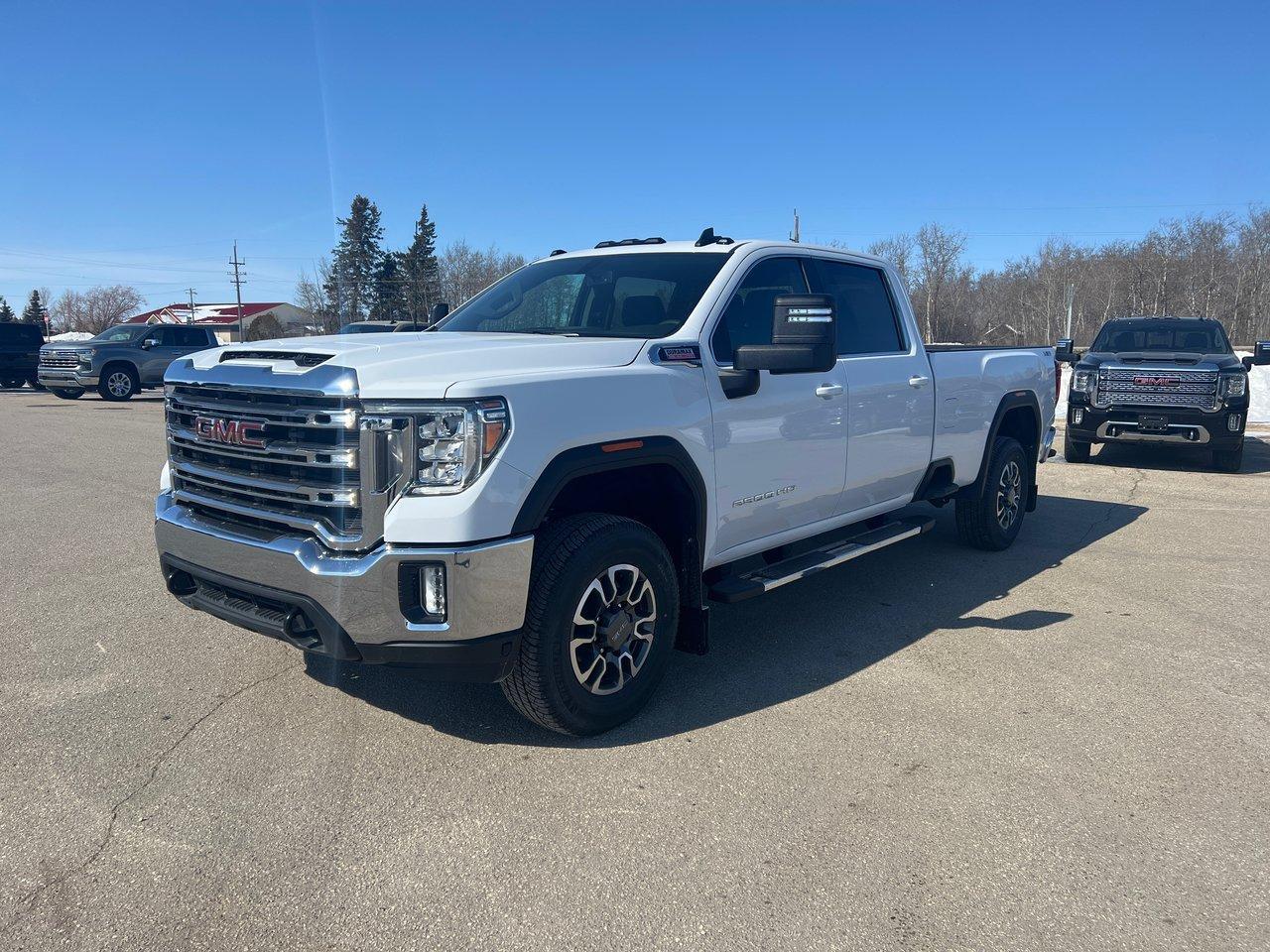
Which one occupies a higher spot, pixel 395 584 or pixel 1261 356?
pixel 1261 356

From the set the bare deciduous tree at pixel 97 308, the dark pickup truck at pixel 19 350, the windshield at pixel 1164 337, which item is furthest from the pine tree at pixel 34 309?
the windshield at pixel 1164 337

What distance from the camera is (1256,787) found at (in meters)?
3.39

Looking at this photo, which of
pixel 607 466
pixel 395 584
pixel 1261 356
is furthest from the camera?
pixel 1261 356

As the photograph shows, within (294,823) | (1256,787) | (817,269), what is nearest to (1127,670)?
(1256,787)

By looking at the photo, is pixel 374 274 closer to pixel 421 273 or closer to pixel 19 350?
pixel 421 273

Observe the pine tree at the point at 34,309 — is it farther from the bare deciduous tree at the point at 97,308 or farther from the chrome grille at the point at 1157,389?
the chrome grille at the point at 1157,389

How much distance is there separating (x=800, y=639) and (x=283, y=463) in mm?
2805

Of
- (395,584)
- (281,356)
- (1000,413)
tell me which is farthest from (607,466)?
(1000,413)

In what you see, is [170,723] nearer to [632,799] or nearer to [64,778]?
[64,778]

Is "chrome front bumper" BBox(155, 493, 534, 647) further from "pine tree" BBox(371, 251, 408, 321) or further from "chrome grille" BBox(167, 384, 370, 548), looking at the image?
"pine tree" BBox(371, 251, 408, 321)

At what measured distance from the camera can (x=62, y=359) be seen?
22031 millimetres

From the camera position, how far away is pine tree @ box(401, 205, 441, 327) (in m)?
55.1

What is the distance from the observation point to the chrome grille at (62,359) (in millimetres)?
21922

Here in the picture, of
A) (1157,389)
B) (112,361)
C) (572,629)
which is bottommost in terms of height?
(572,629)
